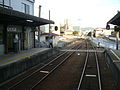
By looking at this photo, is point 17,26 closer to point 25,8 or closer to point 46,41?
point 25,8

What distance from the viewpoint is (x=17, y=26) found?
1592cm

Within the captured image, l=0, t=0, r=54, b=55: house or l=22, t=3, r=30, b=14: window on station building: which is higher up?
l=22, t=3, r=30, b=14: window on station building

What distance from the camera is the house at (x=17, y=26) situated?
12150 mm

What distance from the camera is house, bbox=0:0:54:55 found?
1215cm

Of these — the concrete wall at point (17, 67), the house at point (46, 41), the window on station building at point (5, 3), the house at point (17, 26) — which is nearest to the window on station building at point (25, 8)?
the house at point (17, 26)

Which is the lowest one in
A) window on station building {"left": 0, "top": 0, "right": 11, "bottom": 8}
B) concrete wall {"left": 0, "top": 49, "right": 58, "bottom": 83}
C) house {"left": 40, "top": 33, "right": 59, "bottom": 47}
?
concrete wall {"left": 0, "top": 49, "right": 58, "bottom": 83}

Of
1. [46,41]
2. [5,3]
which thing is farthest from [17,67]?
[46,41]

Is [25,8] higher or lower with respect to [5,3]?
higher

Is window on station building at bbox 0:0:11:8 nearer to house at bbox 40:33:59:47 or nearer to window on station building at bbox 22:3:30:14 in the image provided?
window on station building at bbox 22:3:30:14

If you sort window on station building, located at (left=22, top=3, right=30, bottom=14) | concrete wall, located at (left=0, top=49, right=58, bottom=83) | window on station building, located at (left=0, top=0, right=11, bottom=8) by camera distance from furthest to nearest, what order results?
window on station building, located at (left=22, top=3, right=30, bottom=14)
window on station building, located at (left=0, top=0, right=11, bottom=8)
concrete wall, located at (left=0, top=49, right=58, bottom=83)

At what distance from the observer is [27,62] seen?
1222 cm

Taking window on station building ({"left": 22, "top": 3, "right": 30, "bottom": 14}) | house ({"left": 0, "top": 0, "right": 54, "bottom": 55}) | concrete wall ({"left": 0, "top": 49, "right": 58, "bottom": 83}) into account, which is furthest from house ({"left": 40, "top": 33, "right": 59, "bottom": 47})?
concrete wall ({"left": 0, "top": 49, "right": 58, "bottom": 83})

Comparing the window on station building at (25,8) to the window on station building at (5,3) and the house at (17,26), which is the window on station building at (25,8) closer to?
the house at (17,26)

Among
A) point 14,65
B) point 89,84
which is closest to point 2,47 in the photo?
point 14,65
